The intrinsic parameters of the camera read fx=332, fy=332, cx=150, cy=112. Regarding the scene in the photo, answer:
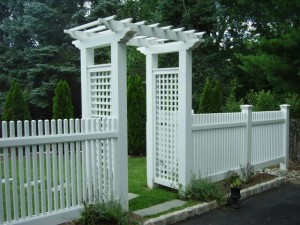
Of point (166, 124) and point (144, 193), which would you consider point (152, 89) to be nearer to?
point (166, 124)

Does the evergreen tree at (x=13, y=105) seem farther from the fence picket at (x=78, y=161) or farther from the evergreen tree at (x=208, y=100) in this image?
the fence picket at (x=78, y=161)

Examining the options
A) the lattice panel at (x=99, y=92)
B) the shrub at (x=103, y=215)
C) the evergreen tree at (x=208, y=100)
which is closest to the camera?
the shrub at (x=103, y=215)

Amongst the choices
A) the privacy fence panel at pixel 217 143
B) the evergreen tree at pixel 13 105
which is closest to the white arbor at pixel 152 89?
the privacy fence panel at pixel 217 143

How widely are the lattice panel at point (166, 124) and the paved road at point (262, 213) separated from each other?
3.32 feet

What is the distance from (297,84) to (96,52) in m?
8.65

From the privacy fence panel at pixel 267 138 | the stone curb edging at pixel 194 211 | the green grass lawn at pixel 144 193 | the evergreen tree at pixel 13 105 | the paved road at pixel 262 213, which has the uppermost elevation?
the evergreen tree at pixel 13 105

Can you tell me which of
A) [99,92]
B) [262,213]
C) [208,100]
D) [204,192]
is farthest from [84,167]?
[208,100]

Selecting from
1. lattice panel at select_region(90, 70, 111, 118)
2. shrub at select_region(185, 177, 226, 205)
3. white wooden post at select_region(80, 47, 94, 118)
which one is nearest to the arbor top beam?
white wooden post at select_region(80, 47, 94, 118)

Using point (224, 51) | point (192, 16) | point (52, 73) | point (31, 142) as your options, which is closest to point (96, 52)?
point (52, 73)

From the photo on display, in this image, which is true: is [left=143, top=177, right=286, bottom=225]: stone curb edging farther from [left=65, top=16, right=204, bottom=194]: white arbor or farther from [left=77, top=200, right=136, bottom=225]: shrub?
[left=65, top=16, right=204, bottom=194]: white arbor

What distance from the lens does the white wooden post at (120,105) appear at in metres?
4.37

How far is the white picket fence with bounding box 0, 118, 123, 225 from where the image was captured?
3.59 meters

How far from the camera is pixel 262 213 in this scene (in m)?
4.96

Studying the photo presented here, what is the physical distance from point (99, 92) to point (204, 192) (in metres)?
2.26
